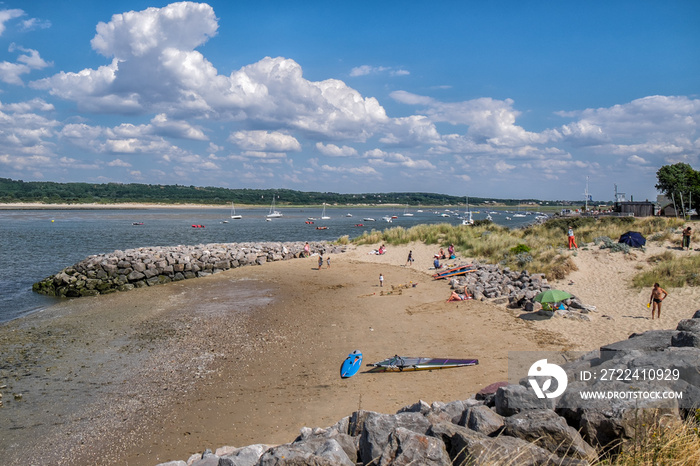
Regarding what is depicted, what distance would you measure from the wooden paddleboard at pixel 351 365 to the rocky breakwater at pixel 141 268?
1692cm

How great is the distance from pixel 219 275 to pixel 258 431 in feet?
64.8

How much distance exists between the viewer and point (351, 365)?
1115 cm

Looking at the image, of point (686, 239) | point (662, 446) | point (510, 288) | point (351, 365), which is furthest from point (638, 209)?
point (662, 446)

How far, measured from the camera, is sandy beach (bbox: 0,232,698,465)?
27.9ft

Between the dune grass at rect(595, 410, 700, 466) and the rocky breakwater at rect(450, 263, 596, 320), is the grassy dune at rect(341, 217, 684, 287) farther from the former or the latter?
the dune grass at rect(595, 410, 700, 466)

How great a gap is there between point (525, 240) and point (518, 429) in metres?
26.2

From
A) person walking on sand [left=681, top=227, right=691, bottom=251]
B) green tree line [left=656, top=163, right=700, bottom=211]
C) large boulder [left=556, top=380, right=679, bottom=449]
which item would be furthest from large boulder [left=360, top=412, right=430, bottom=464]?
green tree line [left=656, top=163, right=700, bottom=211]

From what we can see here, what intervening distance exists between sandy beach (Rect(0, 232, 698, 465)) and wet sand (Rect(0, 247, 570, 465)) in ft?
0.14

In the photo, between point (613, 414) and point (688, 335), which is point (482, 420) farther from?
point (688, 335)

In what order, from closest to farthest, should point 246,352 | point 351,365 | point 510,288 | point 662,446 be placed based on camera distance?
point 662,446, point 351,365, point 246,352, point 510,288

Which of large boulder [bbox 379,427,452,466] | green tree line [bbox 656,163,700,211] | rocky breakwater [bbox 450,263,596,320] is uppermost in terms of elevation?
green tree line [bbox 656,163,700,211]

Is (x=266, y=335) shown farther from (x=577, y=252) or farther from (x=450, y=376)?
(x=577, y=252)

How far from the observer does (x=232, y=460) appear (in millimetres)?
5223

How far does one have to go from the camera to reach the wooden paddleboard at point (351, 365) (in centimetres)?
1082
